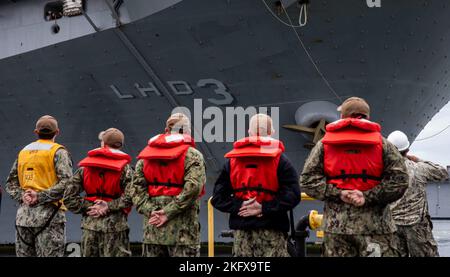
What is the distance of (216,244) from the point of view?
32.4 ft

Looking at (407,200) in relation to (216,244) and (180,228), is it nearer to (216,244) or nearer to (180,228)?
(180,228)

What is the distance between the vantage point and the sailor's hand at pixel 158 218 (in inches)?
167

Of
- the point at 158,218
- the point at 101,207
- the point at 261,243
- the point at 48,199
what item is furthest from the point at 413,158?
the point at 48,199

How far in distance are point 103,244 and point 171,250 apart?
0.81 m

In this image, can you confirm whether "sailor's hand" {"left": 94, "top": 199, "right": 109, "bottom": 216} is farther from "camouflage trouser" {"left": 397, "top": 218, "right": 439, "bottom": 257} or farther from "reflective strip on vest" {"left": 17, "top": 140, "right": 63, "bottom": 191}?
"camouflage trouser" {"left": 397, "top": 218, "right": 439, "bottom": 257}

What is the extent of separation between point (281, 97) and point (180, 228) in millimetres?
4631

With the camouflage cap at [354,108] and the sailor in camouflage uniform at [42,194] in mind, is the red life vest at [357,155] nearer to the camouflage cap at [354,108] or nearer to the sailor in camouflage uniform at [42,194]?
the camouflage cap at [354,108]

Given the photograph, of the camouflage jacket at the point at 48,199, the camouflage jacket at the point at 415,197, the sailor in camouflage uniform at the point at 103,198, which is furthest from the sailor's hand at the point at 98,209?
the camouflage jacket at the point at 415,197

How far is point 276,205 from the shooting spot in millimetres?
3996

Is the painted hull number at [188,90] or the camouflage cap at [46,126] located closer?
the camouflage cap at [46,126]

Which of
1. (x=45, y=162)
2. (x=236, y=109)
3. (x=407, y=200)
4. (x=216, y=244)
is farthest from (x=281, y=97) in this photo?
(x=45, y=162)

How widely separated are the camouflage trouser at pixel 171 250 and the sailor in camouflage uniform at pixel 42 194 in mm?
1157

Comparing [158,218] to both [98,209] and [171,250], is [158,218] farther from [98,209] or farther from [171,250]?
[98,209]

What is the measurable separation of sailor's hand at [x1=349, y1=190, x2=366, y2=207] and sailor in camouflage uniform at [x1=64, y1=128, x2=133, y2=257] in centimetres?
201
